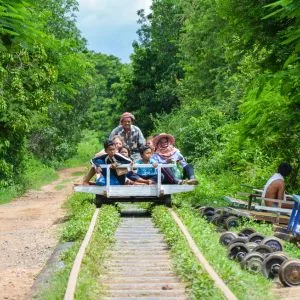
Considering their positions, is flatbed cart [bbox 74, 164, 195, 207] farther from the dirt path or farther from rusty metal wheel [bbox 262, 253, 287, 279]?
rusty metal wheel [bbox 262, 253, 287, 279]

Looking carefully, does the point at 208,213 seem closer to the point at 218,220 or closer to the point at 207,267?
the point at 218,220

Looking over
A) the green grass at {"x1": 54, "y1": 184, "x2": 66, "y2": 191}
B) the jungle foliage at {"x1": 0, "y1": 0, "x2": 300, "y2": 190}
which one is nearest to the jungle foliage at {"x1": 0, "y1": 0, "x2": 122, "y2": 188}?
the jungle foliage at {"x1": 0, "y1": 0, "x2": 300, "y2": 190}

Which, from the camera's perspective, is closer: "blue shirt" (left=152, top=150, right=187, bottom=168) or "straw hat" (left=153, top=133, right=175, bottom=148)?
"blue shirt" (left=152, top=150, right=187, bottom=168)

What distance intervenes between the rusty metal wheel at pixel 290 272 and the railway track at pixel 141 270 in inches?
38.8

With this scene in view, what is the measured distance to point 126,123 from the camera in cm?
1495

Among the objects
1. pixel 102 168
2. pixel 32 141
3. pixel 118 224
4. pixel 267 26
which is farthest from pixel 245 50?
pixel 32 141

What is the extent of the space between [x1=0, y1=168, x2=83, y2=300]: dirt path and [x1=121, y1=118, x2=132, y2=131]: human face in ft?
9.38

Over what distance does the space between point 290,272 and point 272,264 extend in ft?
1.85

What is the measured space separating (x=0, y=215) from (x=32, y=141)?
21.0 m

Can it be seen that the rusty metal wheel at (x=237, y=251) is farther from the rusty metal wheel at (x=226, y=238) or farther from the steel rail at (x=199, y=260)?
the rusty metal wheel at (x=226, y=238)

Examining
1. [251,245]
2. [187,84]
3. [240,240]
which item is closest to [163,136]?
[240,240]

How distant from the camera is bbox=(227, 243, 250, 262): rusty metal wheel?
29.7 ft

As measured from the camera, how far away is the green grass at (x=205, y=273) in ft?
21.1

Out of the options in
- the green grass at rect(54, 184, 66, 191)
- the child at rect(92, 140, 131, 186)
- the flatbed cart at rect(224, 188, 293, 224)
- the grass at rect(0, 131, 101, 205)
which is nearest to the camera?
the flatbed cart at rect(224, 188, 293, 224)
